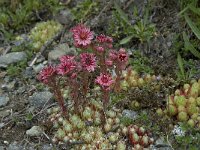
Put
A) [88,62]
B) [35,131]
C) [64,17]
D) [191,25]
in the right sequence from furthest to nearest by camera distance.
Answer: [64,17], [191,25], [35,131], [88,62]

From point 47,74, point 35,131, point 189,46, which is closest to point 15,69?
point 35,131

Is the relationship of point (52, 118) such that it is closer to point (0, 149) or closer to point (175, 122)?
Result: point (0, 149)

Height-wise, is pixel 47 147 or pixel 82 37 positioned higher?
pixel 82 37

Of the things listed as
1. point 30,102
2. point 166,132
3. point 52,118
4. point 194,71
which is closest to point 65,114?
point 52,118

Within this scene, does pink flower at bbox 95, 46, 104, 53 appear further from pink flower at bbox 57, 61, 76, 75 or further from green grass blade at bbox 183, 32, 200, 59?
green grass blade at bbox 183, 32, 200, 59

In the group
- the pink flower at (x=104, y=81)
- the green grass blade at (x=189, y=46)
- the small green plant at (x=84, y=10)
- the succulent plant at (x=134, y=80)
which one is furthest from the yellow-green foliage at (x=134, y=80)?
the small green plant at (x=84, y=10)

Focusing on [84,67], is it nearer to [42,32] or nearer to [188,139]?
[188,139]
